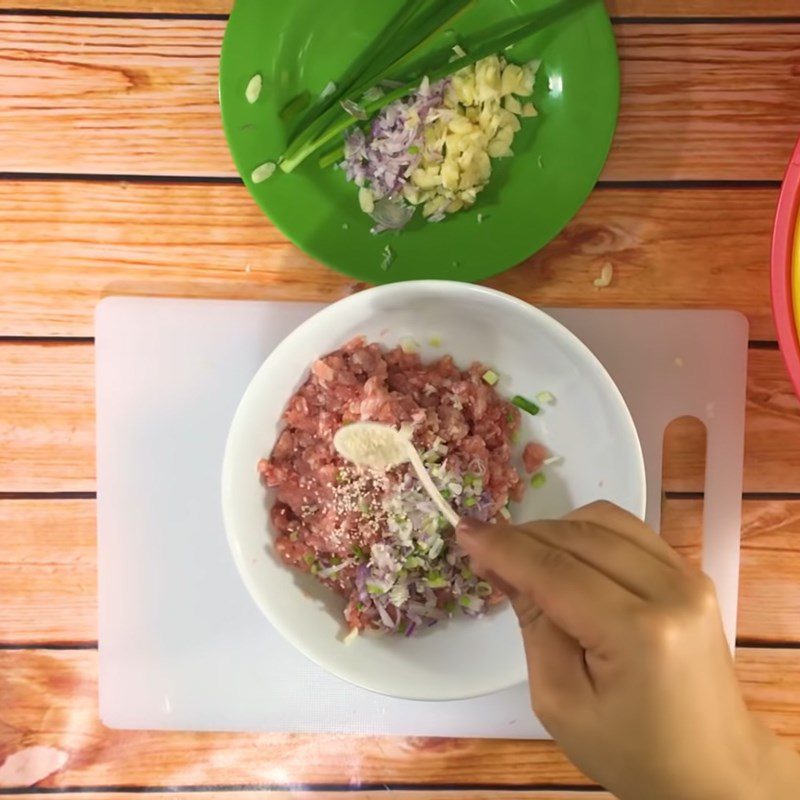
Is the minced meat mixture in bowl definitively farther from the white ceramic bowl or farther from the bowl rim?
the bowl rim

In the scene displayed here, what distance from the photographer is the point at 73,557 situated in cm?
126

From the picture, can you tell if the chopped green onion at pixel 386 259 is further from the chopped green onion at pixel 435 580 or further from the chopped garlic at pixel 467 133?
the chopped green onion at pixel 435 580

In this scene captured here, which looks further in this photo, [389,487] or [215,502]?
[215,502]

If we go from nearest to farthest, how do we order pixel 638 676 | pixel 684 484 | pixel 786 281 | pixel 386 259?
pixel 638 676, pixel 786 281, pixel 386 259, pixel 684 484

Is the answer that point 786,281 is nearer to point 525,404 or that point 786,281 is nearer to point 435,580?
point 525,404

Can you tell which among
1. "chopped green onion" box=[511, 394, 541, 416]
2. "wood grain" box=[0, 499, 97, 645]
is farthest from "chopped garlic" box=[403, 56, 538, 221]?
"wood grain" box=[0, 499, 97, 645]

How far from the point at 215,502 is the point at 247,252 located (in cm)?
37

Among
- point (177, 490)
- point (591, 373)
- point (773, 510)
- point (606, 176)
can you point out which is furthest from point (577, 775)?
point (606, 176)

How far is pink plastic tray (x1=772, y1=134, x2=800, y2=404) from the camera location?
1.04 m

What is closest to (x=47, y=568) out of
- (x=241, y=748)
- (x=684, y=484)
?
(x=241, y=748)

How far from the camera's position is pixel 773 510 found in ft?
4.15

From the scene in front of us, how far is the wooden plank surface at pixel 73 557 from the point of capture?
125 centimetres

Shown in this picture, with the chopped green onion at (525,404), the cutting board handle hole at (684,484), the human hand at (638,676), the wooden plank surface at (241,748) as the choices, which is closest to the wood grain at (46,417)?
the wooden plank surface at (241,748)

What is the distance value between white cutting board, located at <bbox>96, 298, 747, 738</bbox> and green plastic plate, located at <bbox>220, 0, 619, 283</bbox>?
0.13 meters
